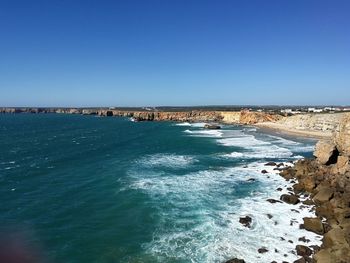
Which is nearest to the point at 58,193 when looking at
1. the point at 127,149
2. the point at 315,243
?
the point at 315,243

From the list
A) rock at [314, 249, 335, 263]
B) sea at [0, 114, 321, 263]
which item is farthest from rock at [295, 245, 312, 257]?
rock at [314, 249, 335, 263]

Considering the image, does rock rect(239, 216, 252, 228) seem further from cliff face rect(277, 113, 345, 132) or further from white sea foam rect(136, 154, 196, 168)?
cliff face rect(277, 113, 345, 132)

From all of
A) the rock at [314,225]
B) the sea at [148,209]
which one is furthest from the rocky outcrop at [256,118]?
the rock at [314,225]

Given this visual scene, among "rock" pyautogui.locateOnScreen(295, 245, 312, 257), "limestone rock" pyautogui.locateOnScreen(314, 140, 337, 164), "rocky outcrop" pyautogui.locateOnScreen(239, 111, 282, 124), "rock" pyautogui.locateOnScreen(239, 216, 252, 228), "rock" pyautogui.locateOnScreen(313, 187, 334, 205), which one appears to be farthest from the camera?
"rocky outcrop" pyautogui.locateOnScreen(239, 111, 282, 124)

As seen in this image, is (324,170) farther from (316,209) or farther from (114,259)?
(114,259)

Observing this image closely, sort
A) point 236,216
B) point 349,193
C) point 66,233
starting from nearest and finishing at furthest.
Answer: point 66,233
point 236,216
point 349,193

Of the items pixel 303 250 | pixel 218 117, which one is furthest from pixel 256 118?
pixel 303 250
